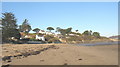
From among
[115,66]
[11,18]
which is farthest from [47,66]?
[11,18]

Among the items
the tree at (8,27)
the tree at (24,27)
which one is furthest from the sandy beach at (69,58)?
the tree at (24,27)

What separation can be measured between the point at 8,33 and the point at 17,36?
4.71m

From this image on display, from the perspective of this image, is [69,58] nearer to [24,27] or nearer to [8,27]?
[8,27]

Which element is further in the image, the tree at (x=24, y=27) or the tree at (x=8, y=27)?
the tree at (x=24, y=27)

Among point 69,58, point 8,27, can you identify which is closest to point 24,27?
point 8,27

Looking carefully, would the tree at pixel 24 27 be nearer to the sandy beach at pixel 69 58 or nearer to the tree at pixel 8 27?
the tree at pixel 8 27

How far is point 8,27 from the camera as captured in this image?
57.9 meters

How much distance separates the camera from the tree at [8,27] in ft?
179

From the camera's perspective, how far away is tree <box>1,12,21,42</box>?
54.7m

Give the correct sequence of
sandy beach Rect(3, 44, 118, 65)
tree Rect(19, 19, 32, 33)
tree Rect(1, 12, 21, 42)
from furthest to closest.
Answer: tree Rect(19, 19, 32, 33), tree Rect(1, 12, 21, 42), sandy beach Rect(3, 44, 118, 65)

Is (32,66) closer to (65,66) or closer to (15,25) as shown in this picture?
(65,66)

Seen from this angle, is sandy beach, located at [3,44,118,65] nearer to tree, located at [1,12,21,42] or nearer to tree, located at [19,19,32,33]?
tree, located at [1,12,21,42]

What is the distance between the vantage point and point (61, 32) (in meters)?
145

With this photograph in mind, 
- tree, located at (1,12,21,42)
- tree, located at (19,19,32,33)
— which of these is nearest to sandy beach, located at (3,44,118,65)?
tree, located at (1,12,21,42)
